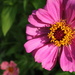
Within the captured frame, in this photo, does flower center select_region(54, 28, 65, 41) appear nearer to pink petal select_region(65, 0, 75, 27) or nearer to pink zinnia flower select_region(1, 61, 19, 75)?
pink petal select_region(65, 0, 75, 27)

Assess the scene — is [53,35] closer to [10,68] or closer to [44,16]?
[44,16]

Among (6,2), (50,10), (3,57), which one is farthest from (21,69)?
(50,10)

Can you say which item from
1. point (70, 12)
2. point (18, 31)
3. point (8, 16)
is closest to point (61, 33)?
point (70, 12)

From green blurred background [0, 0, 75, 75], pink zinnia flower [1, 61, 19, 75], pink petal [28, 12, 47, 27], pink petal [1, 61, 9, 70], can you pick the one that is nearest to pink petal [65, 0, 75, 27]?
pink petal [28, 12, 47, 27]

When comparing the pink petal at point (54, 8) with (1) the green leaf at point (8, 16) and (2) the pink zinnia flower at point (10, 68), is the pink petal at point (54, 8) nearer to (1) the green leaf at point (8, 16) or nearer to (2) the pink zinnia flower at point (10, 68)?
(1) the green leaf at point (8, 16)

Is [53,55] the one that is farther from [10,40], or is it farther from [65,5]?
[10,40]

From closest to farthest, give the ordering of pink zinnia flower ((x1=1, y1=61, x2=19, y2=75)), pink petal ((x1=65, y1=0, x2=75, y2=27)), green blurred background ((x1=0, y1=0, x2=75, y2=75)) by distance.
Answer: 1. pink petal ((x1=65, y1=0, x2=75, y2=27))
2. green blurred background ((x1=0, y1=0, x2=75, y2=75))
3. pink zinnia flower ((x1=1, y1=61, x2=19, y2=75))

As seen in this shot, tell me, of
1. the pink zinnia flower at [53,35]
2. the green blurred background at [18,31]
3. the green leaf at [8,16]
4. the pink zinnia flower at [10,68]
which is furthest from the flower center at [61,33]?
the pink zinnia flower at [10,68]
